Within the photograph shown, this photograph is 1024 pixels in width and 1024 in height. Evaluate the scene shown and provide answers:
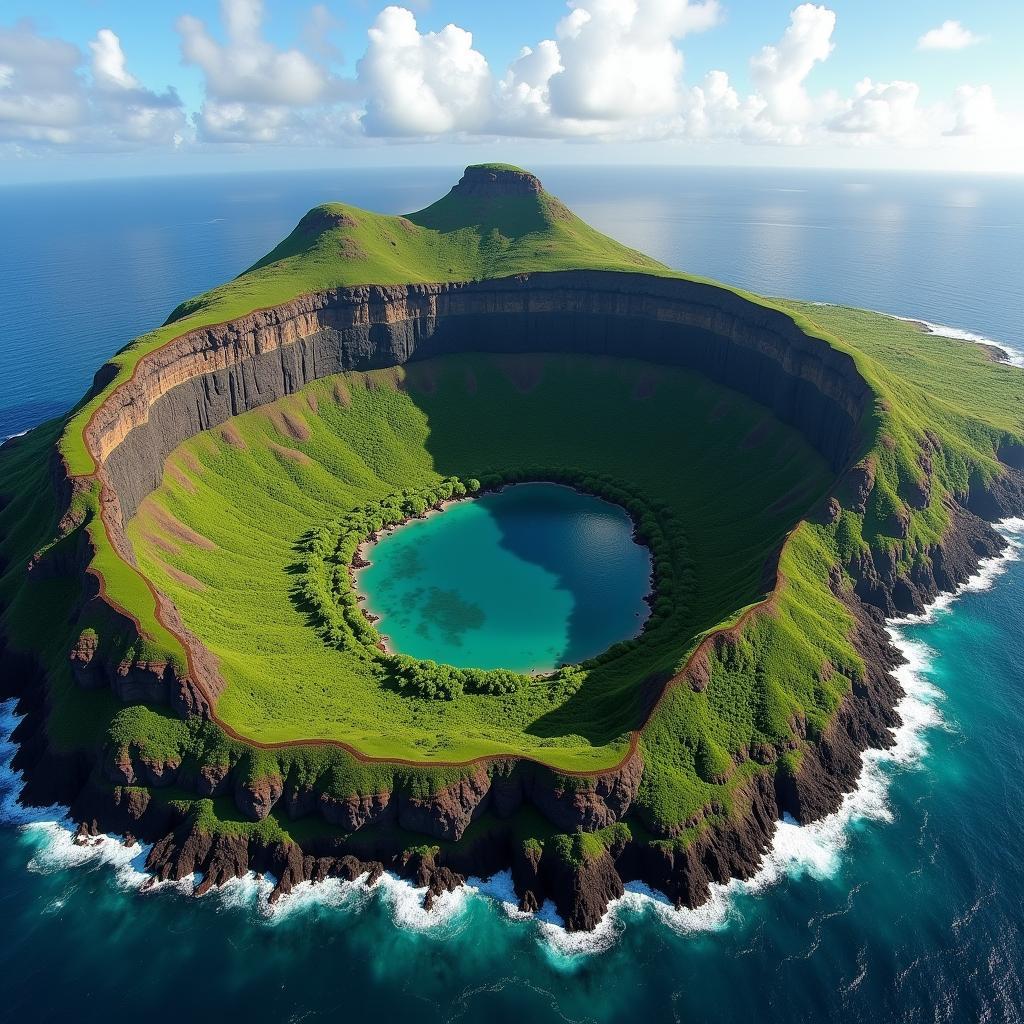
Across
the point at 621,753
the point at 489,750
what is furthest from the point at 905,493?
the point at 489,750

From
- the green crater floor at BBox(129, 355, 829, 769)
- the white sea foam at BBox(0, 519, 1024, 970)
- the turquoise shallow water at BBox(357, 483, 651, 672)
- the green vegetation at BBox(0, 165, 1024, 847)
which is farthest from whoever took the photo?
the turquoise shallow water at BBox(357, 483, 651, 672)

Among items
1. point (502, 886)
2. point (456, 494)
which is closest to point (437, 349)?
point (456, 494)

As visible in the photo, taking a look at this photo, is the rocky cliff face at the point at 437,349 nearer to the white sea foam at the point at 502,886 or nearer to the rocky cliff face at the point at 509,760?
the rocky cliff face at the point at 509,760

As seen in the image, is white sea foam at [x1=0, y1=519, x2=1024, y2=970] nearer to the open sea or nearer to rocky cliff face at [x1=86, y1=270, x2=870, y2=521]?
the open sea

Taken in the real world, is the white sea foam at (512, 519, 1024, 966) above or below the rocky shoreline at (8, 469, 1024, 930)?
below

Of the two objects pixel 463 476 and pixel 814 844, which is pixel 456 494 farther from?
pixel 814 844

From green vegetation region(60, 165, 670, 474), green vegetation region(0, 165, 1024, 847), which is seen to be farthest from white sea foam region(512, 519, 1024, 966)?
green vegetation region(60, 165, 670, 474)
